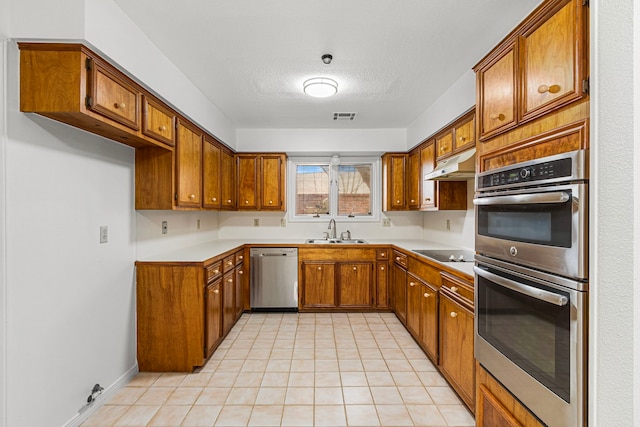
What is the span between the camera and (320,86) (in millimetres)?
2623

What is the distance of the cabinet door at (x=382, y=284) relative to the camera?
3.87m

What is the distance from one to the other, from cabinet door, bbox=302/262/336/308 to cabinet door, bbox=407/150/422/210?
1.27 meters

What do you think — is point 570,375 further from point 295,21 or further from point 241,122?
Answer: point 241,122

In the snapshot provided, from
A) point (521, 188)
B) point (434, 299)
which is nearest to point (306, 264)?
point (434, 299)

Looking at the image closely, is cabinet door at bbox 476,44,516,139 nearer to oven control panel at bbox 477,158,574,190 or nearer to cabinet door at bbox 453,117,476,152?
oven control panel at bbox 477,158,574,190

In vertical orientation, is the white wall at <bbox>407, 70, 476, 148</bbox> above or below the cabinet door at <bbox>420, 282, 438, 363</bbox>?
above

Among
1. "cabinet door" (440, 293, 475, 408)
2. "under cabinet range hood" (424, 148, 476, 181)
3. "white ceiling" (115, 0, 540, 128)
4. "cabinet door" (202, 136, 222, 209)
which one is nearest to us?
"white ceiling" (115, 0, 540, 128)

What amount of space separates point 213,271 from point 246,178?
178 cm

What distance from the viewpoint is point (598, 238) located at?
0.85 meters

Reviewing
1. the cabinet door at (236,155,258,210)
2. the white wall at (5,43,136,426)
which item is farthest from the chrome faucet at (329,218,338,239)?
the white wall at (5,43,136,426)

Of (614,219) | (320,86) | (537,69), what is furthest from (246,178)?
(614,219)

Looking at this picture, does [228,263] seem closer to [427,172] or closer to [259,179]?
[259,179]

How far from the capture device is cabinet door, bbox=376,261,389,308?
387 centimetres

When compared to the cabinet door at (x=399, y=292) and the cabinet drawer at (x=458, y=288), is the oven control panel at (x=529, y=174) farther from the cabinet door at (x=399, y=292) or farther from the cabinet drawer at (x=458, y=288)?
the cabinet door at (x=399, y=292)
